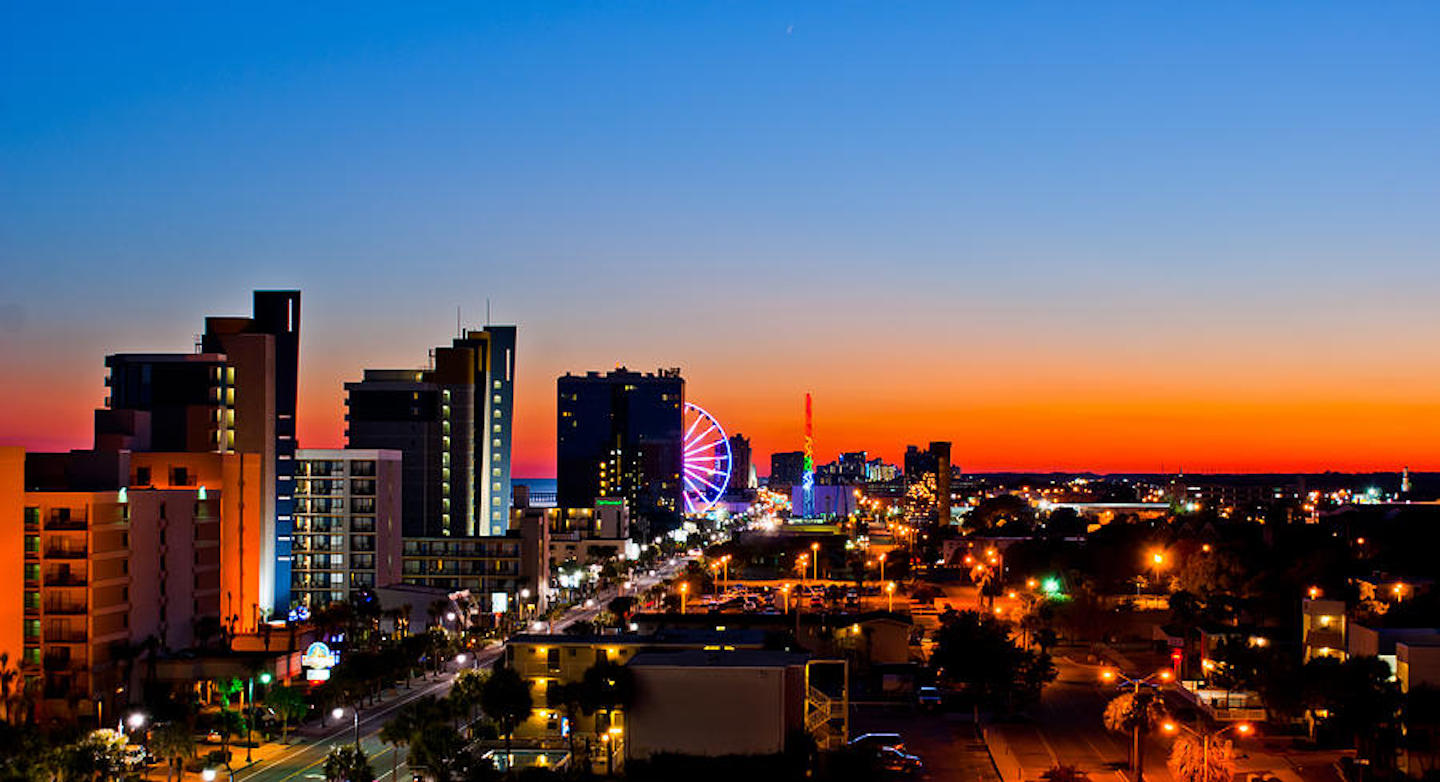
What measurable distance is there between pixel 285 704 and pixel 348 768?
1220 cm

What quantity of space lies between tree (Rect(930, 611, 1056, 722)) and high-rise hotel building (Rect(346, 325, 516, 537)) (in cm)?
6318

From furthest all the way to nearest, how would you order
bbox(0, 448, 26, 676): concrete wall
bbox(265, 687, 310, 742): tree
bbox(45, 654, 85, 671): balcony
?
1. bbox(45, 654, 85, 671): balcony
2. bbox(0, 448, 26, 676): concrete wall
3. bbox(265, 687, 310, 742): tree

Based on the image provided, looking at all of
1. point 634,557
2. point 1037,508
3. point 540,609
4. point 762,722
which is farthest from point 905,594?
point 1037,508

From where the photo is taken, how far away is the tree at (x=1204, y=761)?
34.4m

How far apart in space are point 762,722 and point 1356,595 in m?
38.1

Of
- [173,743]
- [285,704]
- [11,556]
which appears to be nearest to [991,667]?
[285,704]

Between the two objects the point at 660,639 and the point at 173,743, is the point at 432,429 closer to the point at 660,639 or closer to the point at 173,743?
the point at 660,639

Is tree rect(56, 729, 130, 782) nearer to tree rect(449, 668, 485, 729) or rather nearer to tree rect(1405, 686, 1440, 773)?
tree rect(449, 668, 485, 729)

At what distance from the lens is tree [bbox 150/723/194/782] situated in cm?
3850

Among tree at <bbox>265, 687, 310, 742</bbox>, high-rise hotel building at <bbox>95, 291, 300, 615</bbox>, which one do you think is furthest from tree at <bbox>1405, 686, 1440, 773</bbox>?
high-rise hotel building at <bbox>95, 291, 300, 615</bbox>

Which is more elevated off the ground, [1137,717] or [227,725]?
[1137,717]

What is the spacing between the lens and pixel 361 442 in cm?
10994

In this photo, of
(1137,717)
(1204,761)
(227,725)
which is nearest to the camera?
(1204,761)

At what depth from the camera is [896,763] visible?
40000 mm
